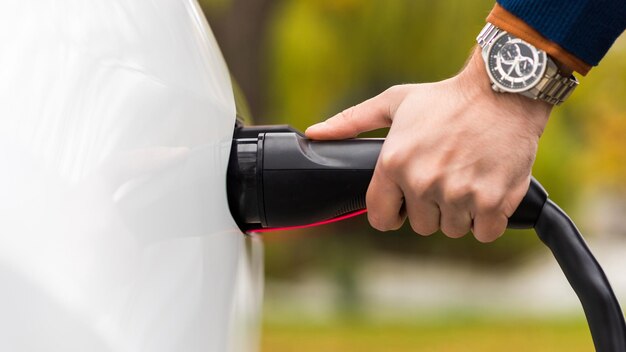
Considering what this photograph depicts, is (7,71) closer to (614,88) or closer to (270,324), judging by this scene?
(270,324)

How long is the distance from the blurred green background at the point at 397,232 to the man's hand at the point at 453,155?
15.9 ft

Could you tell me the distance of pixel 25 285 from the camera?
50cm

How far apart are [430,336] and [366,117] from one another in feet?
16.8

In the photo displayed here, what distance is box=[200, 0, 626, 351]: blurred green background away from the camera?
6.02 meters

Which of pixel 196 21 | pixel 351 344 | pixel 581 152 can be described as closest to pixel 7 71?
pixel 196 21

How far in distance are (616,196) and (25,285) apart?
25.0ft

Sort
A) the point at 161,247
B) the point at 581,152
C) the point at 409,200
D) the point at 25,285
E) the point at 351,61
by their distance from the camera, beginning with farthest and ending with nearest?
the point at 581,152 → the point at 351,61 → the point at 409,200 → the point at 161,247 → the point at 25,285

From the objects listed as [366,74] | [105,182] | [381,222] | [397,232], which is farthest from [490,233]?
[397,232]

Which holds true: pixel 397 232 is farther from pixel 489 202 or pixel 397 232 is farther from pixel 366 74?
pixel 489 202

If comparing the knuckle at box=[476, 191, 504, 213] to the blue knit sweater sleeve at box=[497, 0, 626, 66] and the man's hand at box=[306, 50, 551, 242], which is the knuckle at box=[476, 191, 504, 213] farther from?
the blue knit sweater sleeve at box=[497, 0, 626, 66]

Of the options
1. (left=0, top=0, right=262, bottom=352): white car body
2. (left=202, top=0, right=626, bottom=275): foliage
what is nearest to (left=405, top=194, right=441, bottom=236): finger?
(left=0, top=0, right=262, bottom=352): white car body

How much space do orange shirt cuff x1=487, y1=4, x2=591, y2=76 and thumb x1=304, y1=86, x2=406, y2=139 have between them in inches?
5.3

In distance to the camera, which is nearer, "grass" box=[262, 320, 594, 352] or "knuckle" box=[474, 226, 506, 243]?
"knuckle" box=[474, 226, 506, 243]

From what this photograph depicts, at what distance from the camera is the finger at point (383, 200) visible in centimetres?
88
